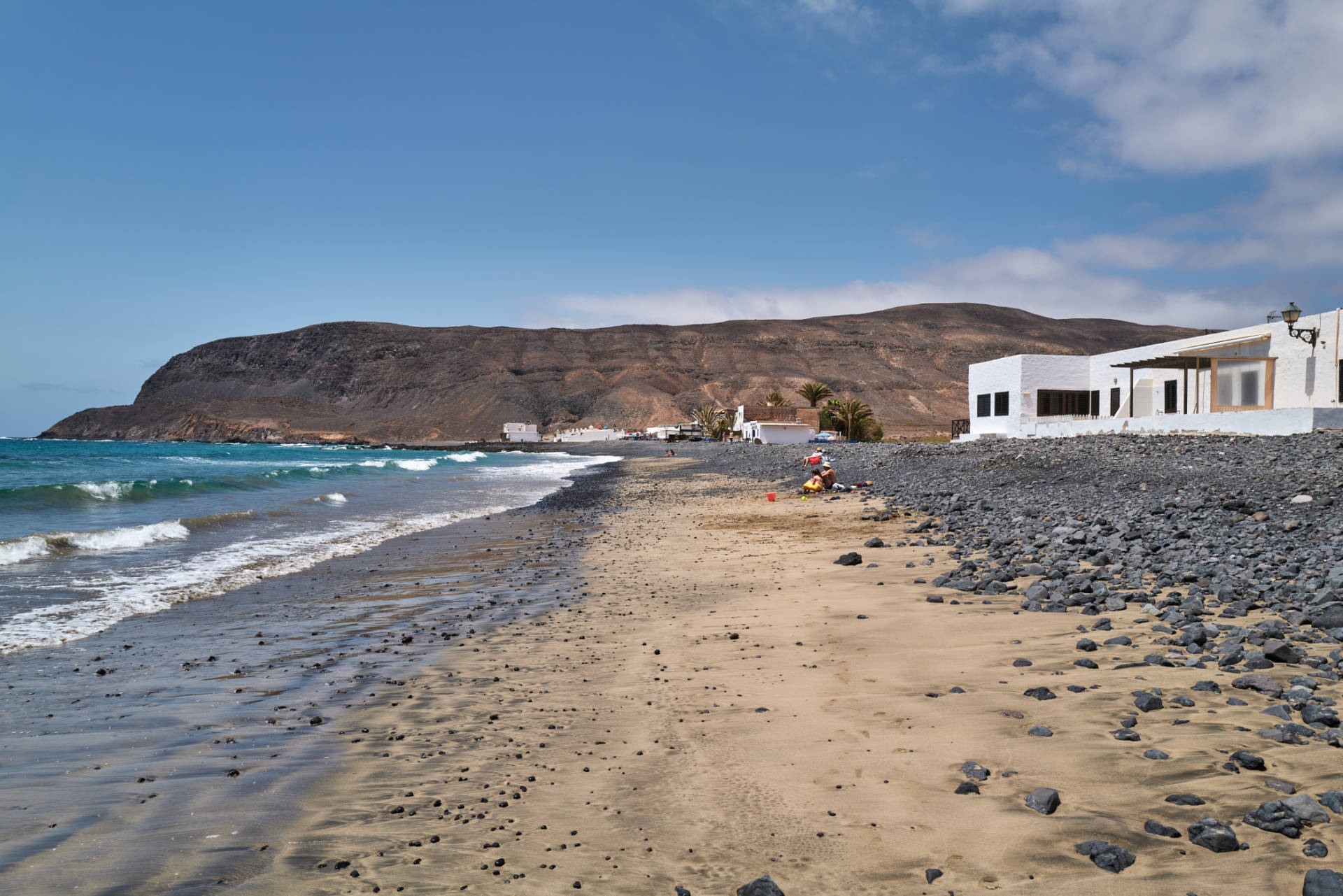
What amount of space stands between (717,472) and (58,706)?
32.0 m

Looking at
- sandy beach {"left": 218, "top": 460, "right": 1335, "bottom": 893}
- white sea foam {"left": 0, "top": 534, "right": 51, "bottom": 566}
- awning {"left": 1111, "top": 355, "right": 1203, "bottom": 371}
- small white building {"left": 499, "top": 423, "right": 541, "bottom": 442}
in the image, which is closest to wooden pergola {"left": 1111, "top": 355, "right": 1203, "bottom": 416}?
awning {"left": 1111, "top": 355, "right": 1203, "bottom": 371}

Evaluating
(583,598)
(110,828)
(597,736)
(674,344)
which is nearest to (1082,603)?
(597,736)

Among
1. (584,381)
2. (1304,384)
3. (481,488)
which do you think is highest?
(584,381)

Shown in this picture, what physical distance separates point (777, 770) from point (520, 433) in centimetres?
13767

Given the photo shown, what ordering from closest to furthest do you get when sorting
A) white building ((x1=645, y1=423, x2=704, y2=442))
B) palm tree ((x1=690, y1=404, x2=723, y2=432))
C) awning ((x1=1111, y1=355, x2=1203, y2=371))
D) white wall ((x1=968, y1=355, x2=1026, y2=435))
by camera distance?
awning ((x1=1111, y1=355, x2=1203, y2=371)) < white wall ((x1=968, y1=355, x2=1026, y2=435)) < palm tree ((x1=690, y1=404, x2=723, y2=432)) < white building ((x1=645, y1=423, x2=704, y2=442))

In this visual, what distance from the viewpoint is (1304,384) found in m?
24.8

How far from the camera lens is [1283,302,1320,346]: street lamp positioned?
23453mm

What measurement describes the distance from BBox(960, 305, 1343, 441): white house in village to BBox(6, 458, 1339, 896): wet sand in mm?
21302

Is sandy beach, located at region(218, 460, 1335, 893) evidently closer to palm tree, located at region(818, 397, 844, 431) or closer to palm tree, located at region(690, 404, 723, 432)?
palm tree, located at region(818, 397, 844, 431)

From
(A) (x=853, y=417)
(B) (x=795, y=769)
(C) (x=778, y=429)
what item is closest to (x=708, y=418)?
(C) (x=778, y=429)

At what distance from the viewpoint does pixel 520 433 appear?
13850cm

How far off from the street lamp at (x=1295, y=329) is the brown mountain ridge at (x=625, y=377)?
327 feet

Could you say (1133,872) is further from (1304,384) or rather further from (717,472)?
(717,472)

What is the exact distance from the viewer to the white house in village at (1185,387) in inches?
933
